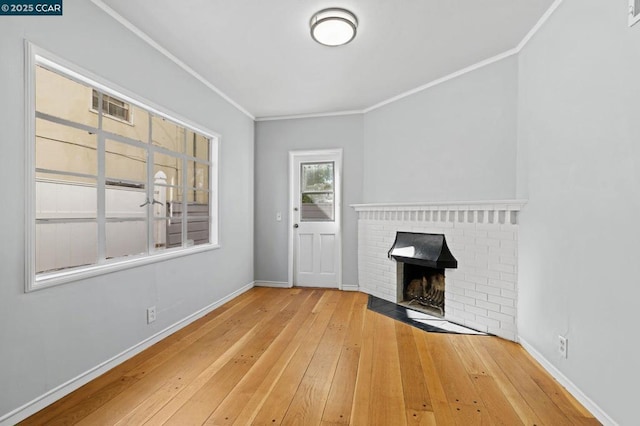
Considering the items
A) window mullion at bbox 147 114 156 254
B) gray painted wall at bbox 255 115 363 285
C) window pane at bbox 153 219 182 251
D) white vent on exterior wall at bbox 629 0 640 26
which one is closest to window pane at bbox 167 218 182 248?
window pane at bbox 153 219 182 251

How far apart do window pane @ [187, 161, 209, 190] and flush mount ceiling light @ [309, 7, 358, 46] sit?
1898 mm

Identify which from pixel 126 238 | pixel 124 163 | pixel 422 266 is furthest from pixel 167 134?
pixel 422 266

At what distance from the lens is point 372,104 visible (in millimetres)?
4191

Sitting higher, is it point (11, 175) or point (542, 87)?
point (542, 87)

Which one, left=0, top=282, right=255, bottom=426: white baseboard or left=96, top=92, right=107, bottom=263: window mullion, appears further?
left=96, top=92, right=107, bottom=263: window mullion

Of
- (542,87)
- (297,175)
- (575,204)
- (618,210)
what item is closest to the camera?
(618,210)

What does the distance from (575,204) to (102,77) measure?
10.9 ft

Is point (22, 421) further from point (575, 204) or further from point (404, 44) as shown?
point (404, 44)

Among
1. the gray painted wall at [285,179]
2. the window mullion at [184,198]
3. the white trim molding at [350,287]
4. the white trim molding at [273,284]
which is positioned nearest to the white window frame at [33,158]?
the window mullion at [184,198]

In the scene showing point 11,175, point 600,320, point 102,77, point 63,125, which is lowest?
point 600,320

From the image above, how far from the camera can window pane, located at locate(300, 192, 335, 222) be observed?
4.61 m

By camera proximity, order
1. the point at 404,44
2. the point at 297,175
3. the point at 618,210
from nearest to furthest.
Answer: the point at 618,210, the point at 404,44, the point at 297,175

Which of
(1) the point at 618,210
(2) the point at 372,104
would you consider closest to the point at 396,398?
(1) the point at 618,210

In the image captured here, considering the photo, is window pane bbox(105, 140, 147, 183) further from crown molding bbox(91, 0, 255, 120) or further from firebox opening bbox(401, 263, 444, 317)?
firebox opening bbox(401, 263, 444, 317)
